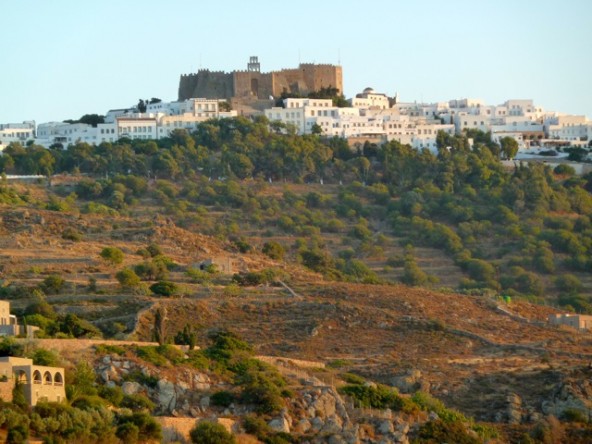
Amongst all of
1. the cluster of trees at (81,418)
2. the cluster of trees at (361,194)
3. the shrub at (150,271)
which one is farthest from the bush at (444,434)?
the cluster of trees at (361,194)

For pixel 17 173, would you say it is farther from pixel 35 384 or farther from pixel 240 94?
pixel 35 384

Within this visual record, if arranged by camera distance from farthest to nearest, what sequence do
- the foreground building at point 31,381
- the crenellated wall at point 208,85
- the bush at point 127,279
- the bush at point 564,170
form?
the crenellated wall at point 208,85 < the bush at point 564,170 < the bush at point 127,279 < the foreground building at point 31,381

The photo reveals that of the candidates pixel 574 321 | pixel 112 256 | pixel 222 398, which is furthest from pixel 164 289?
pixel 222 398

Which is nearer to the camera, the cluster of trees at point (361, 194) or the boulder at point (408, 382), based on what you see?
the boulder at point (408, 382)

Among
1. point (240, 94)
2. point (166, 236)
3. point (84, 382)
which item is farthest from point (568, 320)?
point (240, 94)

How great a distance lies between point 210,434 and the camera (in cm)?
4928

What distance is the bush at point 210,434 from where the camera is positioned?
49125 mm

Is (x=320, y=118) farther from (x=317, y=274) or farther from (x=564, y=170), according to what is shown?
(x=317, y=274)

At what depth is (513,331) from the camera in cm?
7081

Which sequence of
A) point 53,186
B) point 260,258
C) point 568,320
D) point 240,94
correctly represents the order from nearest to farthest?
point 568,320
point 260,258
point 53,186
point 240,94

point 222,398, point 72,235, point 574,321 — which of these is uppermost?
point 72,235

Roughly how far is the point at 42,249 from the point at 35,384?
1126 inches

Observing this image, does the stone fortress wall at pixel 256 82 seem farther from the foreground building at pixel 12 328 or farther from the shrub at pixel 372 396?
the shrub at pixel 372 396

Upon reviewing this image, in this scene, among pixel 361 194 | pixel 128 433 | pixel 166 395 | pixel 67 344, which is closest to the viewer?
pixel 128 433
